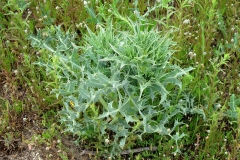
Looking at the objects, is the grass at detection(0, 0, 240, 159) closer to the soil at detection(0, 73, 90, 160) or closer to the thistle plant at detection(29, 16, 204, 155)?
the soil at detection(0, 73, 90, 160)

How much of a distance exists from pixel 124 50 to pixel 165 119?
2.16 ft

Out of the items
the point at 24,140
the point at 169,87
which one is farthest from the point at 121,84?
the point at 24,140

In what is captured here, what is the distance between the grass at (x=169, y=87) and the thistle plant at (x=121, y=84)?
0.12m

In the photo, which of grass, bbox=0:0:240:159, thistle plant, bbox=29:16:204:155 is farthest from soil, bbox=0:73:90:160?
thistle plant, bbox=29:16:204:155

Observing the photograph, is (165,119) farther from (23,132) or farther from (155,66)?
(23,132)

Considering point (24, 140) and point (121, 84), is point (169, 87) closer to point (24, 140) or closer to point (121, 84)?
point (121, 84)

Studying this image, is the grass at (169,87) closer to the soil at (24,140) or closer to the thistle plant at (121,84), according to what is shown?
the soil at (24,140)

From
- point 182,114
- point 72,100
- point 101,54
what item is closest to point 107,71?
point 101,54

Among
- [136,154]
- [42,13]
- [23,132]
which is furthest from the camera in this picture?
[42,13]

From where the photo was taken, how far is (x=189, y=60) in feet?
11.4

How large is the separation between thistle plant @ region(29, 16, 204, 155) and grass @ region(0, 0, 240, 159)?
12 cm

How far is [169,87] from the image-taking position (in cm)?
306

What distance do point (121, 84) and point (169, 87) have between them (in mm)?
664

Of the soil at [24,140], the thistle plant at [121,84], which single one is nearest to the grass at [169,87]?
the soil at [24,140]
